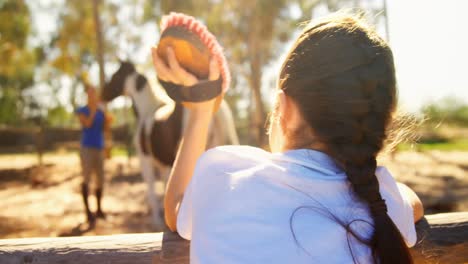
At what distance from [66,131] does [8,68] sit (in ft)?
37.5

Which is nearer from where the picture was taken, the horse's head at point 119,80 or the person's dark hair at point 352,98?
the person's dark hair at point 352,98

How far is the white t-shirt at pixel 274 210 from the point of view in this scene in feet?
2.92

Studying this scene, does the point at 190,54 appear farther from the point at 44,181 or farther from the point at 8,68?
the point at 8,68

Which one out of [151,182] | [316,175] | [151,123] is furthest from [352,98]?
[151,182]

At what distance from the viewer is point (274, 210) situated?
90 centimetres

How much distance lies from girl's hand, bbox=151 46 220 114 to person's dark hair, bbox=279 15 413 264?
1.25 feet

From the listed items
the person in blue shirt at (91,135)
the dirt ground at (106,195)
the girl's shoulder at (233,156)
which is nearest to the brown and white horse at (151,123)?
the person in blue shirt at (91,135)

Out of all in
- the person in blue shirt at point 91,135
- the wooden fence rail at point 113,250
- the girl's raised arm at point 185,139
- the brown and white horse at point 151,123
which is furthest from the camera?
the person in blue shirt at point 91,135

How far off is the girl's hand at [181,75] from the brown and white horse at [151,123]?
362cm

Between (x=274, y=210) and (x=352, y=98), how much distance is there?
0.26m

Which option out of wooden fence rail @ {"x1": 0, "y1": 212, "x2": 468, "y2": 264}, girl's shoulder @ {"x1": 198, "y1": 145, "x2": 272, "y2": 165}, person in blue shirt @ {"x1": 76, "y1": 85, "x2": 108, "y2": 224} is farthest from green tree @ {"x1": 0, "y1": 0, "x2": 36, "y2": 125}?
girl's shoulder @ {"x1": 198, "y1": 145, "x2": 272, "y2": 165}

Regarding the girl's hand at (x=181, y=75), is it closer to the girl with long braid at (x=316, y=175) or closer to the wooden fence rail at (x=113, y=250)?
the girl with long braid at (x=316, y=175)

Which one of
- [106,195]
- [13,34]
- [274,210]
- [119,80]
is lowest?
Result: [106,195]

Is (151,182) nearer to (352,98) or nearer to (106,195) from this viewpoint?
A: (106,195)
